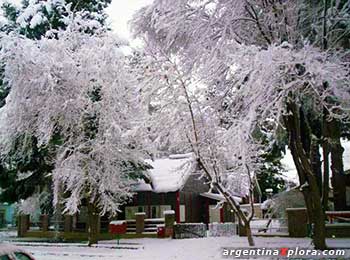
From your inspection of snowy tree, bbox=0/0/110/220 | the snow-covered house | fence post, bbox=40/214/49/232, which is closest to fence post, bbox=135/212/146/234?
the snow-covered house

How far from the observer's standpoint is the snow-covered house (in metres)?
30.1

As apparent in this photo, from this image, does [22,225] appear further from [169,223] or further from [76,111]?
[76,111]

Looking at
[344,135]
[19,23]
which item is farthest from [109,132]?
[344,135]

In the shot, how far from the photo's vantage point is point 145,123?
616 inches

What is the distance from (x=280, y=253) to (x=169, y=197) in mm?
17798

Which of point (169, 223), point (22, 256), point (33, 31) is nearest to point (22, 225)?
point (169, 223)

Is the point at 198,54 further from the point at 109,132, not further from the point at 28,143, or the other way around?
the point at 28,143

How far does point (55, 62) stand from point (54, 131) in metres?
3.30

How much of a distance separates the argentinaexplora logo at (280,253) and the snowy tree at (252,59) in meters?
0.54

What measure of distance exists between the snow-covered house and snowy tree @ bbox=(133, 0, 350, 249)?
48.6ft

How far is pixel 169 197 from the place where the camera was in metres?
30.4

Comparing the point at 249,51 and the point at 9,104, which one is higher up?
the point at 9,104

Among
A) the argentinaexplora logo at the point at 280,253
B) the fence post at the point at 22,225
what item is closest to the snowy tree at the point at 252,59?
the argentinaexplora logo at the point at 280,253

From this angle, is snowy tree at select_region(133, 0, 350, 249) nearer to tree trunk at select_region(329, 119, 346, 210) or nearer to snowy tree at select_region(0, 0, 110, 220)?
tree trunk at select_region(329, 119, 346, 210)
